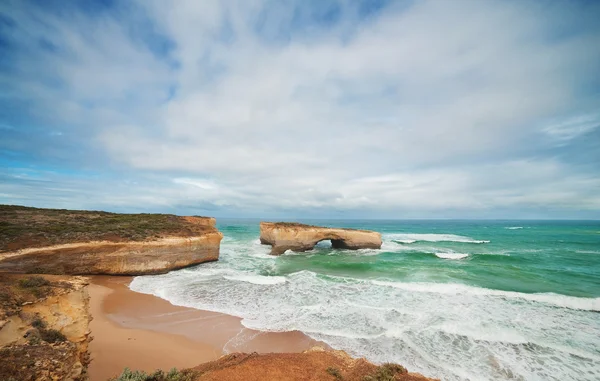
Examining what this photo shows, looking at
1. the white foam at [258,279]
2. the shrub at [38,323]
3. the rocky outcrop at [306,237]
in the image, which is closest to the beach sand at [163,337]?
the shrub at [38,323]

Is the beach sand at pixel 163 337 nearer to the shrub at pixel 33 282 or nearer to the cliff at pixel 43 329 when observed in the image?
the cliff at pixel 43 329

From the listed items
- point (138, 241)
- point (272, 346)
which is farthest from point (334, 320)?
point (138, 241)

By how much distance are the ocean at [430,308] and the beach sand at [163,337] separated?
0.67 meters

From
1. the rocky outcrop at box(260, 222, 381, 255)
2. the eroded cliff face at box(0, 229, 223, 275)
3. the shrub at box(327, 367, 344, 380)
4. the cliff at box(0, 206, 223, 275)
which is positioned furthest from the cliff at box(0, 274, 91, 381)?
the rocky outcrop at box(260, 222, 381, 255)

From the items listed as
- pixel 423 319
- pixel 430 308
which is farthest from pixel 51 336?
pixel 430 308

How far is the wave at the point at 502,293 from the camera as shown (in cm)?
1159

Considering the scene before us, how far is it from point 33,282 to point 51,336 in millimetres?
2167

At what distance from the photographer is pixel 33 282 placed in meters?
5.76

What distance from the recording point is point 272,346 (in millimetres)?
7949

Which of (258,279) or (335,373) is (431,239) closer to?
(258,279)

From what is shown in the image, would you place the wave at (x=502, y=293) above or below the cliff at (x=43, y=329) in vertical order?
below

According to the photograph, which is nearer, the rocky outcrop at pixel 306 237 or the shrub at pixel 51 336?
the shrub at pixel 51 336

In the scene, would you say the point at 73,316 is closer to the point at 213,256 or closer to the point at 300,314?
the point at 300,314

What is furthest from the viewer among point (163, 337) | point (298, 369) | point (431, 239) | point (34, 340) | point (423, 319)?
point (431, 239)
